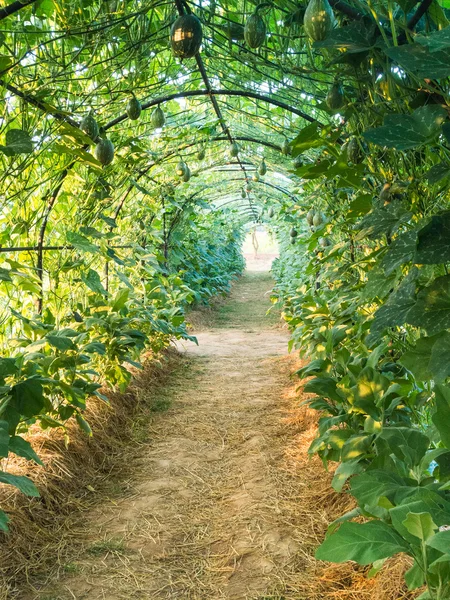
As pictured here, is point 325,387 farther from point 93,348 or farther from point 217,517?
point 93,348

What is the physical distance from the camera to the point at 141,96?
152 inches

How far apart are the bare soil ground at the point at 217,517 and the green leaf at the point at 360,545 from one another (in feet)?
2.81

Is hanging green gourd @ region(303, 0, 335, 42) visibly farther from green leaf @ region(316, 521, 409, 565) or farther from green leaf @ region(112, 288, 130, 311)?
green leaf @ region(112, 288, 130, 311)

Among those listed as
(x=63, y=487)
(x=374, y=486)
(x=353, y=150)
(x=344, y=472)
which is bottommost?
(x=63, y=487)

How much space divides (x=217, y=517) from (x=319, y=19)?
6.88ft

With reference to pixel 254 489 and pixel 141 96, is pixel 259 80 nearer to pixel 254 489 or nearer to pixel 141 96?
pixel 141 96

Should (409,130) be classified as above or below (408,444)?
above

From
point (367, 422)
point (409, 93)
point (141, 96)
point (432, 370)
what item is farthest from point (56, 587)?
point (141, 96)

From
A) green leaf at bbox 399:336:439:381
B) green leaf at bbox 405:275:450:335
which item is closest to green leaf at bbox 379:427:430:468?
green leaf at bbox 399:336:439:381

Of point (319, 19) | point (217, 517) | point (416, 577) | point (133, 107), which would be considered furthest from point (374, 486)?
point (133, 107)

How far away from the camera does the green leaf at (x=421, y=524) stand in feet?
2.83

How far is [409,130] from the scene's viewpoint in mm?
1117

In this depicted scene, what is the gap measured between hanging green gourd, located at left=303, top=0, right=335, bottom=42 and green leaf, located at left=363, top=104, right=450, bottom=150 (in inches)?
22.3

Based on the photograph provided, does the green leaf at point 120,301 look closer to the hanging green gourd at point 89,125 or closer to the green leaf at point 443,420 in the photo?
the hanging green gourd at point 89,125
